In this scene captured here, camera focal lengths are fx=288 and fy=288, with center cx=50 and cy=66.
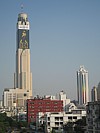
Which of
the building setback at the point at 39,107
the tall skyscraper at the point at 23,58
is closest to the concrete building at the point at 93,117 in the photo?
the building setback at the point at 39,107

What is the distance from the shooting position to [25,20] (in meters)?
115

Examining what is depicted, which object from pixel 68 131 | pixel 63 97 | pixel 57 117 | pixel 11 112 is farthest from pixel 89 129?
pixel 63 97

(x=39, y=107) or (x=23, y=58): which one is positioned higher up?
(x=23, y=58)

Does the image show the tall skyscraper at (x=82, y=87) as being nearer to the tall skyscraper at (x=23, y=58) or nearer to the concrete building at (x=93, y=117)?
the tall skyscraper at (x=23, y=58)

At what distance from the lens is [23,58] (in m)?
107

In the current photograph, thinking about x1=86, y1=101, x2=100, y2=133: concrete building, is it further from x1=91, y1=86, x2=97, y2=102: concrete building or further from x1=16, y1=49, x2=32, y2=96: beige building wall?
x1=16, y1=49, x2=32, y2=96: beige building wall

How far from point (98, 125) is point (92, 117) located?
4.55 ft

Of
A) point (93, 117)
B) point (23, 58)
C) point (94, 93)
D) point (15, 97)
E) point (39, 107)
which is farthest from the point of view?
point (23, 58)

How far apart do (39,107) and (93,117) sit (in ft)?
93.6

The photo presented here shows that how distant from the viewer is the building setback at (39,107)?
52.5 metres

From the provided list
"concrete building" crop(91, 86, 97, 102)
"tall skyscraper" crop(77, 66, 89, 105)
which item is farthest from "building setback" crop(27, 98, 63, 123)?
"tall skyscraper" crop(77, 66, 89, 105)

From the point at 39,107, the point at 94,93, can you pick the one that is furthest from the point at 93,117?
the point at 94,93

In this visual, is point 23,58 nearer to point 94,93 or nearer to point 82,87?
point 82,87

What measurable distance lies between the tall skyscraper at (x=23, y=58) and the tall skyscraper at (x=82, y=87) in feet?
71.1
